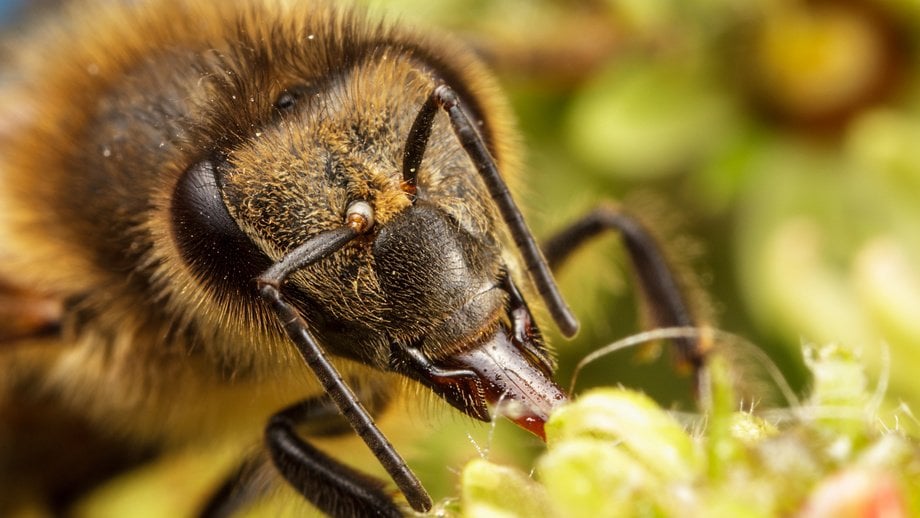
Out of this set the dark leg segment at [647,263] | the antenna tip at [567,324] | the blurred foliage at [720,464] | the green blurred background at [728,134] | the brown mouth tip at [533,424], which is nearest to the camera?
the blurred foliage at [720,464]

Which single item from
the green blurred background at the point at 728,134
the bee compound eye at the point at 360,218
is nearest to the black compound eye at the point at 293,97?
the bee compound eye at the point at 360,218

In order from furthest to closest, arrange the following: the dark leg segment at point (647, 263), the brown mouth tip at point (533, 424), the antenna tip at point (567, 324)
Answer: the dark leg segment at point (647, 263)
the antenna tip at point (567, 324)
the brown mouth tip at point (533, 424)

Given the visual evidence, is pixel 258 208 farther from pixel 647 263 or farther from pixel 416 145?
pixel 647 263

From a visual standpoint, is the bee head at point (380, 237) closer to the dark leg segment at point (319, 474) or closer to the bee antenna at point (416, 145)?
the bee antenna at point (416, 145)

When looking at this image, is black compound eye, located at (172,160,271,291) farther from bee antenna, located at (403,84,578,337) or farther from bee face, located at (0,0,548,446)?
bee antenna, located at (403,84,578,337)

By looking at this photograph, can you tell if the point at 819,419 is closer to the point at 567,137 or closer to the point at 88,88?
the point at 88,88

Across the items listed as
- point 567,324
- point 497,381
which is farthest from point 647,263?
point 497,381

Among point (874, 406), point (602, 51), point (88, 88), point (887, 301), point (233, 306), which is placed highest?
point (88, 88)

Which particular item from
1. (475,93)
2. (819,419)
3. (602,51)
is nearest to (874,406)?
(819,419)
